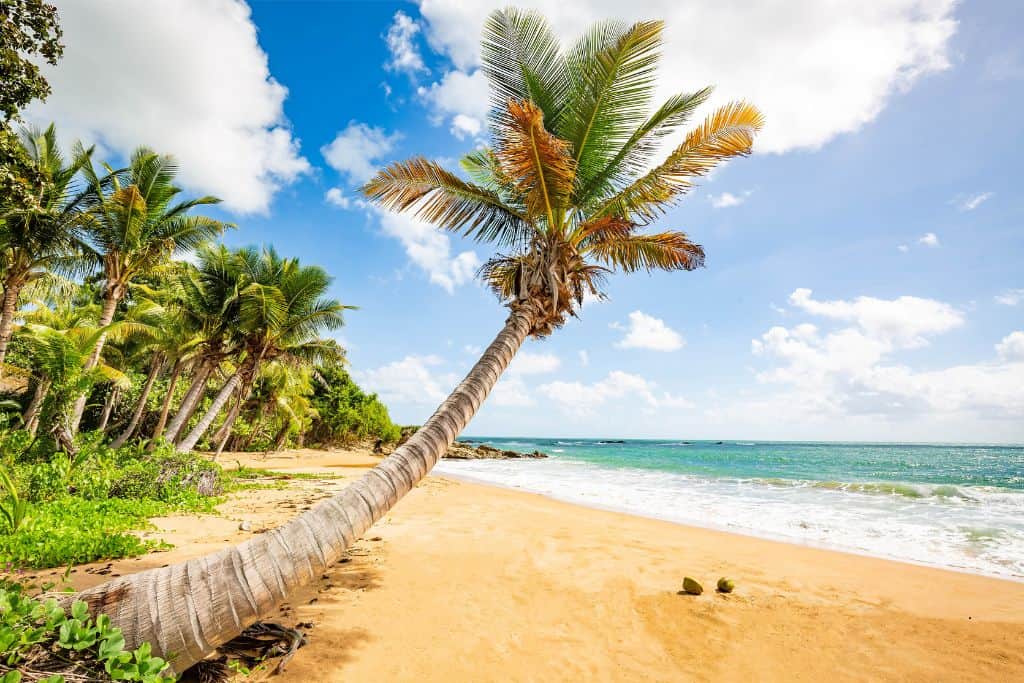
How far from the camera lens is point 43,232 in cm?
1066

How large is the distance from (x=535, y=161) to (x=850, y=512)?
13710 mm

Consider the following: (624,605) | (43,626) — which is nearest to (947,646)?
(624,605)

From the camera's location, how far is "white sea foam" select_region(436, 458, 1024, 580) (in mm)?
8469

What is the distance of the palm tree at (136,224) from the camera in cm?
1275

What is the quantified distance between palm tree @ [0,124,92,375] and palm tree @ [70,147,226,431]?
46 cm

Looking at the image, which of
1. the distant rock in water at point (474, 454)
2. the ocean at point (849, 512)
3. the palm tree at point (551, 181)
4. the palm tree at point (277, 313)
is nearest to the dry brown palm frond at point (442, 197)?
the palm tree at point (551, 181)

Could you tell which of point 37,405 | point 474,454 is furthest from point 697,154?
point 474,454

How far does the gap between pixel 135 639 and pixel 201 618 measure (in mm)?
319

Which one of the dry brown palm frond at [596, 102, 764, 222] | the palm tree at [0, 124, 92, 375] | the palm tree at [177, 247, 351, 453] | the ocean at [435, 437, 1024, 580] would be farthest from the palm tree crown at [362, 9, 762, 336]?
the palm tree at [177, 247, 351, 453]

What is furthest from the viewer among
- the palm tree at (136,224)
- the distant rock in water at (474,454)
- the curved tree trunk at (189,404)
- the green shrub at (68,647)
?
the distant rock in water at (474,454)

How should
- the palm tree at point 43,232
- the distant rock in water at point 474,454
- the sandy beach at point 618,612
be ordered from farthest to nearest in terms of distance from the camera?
1. the distant rock in water at point 474,454
2. the palm tree at point 43,232
3. the sandy beach at point 618,612

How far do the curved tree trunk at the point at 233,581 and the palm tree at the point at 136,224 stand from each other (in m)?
13.0

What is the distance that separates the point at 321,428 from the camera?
41.0 metres

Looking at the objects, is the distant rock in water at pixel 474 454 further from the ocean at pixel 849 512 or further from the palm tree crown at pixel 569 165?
the palm tree crown at pixel 569 165
